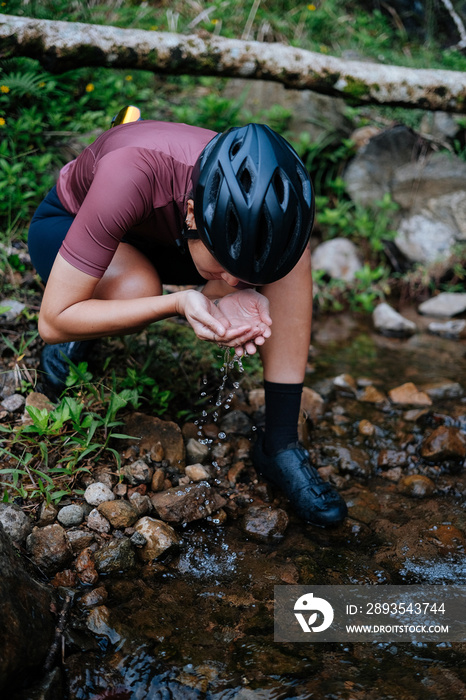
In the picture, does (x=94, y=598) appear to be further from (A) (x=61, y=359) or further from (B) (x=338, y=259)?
(B) (x=338, y=259)

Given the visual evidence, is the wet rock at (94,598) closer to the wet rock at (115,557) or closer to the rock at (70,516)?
the wet rock at (115,557)

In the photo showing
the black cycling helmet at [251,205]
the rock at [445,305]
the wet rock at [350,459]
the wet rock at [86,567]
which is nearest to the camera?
the black cycling helmet at [251,205]

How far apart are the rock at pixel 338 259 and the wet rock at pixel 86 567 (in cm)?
306

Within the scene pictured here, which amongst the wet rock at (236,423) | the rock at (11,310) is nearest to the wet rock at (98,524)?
the wet rock at (236,423)

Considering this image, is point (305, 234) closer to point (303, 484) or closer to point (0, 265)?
point (303, 484)

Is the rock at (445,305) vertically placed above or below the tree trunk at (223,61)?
below

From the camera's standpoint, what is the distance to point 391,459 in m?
2.63

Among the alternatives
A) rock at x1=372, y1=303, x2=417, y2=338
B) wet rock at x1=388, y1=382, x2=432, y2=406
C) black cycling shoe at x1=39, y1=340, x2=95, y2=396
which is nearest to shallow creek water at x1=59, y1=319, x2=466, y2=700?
wet rock at x1=388, y1=382, x2=432, y2=406

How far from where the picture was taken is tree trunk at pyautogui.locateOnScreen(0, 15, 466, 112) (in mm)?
3363

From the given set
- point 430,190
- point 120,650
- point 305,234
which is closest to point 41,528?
point 120,650

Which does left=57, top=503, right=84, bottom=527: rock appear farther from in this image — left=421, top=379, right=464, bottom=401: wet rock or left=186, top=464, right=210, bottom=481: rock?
left=421, top=379, right=464, bottom=401: wet rock

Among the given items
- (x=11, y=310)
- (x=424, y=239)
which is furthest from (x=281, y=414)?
(x=424, y=239)

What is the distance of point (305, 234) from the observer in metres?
1.78

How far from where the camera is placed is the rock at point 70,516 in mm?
2016
